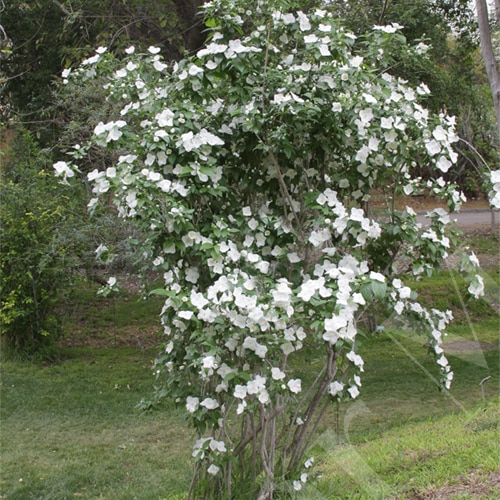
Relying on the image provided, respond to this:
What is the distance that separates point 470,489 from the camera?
123 inches

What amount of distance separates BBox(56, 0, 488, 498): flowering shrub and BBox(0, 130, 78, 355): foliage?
4060 millimetres

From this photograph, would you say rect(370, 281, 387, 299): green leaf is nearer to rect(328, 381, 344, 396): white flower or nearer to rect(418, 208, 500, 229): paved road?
rect(328, 381, 344, 396): white flower

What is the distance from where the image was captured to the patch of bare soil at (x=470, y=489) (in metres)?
3.05

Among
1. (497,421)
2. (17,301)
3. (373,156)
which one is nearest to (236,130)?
(373,156)

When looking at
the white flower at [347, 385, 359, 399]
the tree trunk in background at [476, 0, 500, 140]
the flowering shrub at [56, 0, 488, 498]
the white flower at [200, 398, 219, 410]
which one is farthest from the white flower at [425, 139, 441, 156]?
the tree trunk in background at [476, 0, 500, 140]

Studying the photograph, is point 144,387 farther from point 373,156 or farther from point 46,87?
point 46,87

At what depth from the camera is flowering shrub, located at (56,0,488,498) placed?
7.98ft

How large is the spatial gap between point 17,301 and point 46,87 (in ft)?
13.8

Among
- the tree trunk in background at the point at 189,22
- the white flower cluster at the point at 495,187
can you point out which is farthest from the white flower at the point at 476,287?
the tree trunk in background at the point at 189,22

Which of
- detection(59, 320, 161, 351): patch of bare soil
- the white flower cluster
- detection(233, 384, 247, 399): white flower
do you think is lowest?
detection(59, 320, 161, 351): patch of bare soil

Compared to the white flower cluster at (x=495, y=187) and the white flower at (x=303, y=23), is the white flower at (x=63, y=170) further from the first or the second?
the white flower cluster at (x=495, y=187)

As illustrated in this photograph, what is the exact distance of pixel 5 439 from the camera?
5262mm

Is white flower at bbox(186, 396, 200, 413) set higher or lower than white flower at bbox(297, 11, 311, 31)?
lower

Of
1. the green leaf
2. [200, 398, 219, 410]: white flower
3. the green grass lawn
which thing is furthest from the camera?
the green grass lawn
